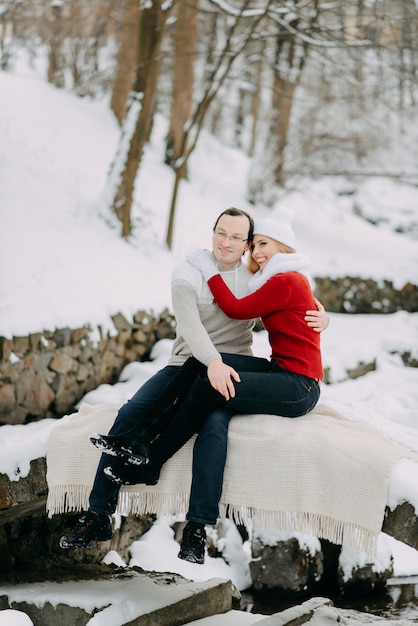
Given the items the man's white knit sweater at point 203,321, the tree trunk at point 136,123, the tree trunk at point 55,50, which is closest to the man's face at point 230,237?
the man's white knit sweater at point 203,321

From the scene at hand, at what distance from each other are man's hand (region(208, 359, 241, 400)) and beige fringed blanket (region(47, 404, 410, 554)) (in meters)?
0.19

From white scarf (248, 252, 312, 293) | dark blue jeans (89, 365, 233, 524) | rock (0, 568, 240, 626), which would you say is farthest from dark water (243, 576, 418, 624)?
white scarf (248, 252, 312, 293)

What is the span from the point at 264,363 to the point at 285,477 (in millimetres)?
710

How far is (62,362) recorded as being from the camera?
6.11 meters

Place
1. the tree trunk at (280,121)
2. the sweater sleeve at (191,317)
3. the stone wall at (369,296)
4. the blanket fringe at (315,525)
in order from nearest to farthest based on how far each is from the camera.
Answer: the blanket fringe at (315,525) → the sweater sleeve at (191,317) → the stone wall at (369,296) → the tree trunk at (280,121)

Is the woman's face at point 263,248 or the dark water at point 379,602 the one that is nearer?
the woman's face at point 263,248

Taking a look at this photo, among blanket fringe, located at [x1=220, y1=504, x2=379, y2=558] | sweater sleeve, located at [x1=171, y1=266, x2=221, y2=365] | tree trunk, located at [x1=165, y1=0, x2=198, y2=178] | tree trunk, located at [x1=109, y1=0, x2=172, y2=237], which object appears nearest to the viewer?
blanket fringe, located at [x1=220, y1=504, x2=379, y2=558]

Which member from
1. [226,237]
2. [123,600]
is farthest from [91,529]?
[226,237]

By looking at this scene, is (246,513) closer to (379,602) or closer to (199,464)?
(199,464)

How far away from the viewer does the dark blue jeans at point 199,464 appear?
3.16m

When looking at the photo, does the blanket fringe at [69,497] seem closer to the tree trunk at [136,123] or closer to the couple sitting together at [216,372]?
the couple sitting together at [216,372]

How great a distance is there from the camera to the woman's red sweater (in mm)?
3561

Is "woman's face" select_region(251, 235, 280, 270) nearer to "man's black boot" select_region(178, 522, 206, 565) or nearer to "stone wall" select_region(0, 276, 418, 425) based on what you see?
"man's black boot" select_region(178, 522, 206, 565)

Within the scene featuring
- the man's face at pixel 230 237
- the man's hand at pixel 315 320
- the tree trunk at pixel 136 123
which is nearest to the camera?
the man's hand at pixel 315 320
